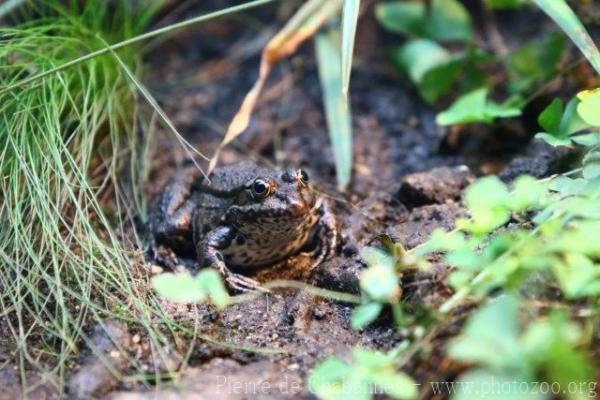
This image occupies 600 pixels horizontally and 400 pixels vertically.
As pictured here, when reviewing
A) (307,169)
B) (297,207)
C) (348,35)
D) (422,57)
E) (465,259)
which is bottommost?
(307,169)

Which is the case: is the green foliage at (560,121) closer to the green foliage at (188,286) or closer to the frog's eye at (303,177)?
the frog's eye at (303,177)

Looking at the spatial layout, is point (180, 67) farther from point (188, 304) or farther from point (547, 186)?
point (547, 186)

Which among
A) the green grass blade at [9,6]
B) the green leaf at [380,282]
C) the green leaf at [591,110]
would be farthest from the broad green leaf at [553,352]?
the green grass blade at [9,6]

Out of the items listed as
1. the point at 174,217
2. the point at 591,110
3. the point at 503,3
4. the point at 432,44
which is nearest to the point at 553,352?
the point at 591,110

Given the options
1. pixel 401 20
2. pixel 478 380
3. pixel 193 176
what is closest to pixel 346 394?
pixel 478 380

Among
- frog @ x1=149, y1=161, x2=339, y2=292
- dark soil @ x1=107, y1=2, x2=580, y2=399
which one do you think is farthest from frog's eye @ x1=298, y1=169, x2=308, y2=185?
dark soil @ x1=107, y1=2, x2=580, y2=399

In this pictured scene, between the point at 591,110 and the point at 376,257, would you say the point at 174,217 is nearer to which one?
the point at 376,257
